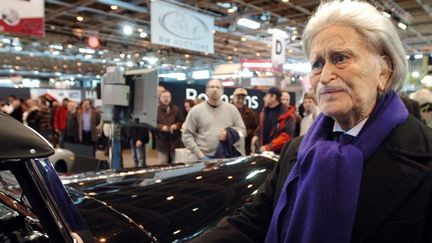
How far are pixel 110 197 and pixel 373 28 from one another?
4.03 ft

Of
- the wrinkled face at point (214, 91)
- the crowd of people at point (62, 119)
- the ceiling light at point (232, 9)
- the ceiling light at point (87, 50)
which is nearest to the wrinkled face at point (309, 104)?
the wrinkled face at point (214, 91)

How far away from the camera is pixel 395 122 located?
3.59ft

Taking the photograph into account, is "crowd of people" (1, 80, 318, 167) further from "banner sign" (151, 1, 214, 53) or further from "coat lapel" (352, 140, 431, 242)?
"coat lapel" (352, 140, 431, 242)

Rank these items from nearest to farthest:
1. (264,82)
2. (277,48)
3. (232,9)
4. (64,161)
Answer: (64,161) < (277,48) < (232,9) < (264,82)

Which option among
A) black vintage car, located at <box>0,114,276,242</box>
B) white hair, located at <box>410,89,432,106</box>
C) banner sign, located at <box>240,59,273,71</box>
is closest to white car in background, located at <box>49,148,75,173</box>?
black vintage car, located at <box>0,114,276,242</box>

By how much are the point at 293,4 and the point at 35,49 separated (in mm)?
14027

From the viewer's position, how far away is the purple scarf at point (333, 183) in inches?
41.5

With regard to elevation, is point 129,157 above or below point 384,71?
below

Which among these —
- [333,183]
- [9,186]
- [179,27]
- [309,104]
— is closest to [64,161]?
[179,27]

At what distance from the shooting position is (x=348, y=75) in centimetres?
112

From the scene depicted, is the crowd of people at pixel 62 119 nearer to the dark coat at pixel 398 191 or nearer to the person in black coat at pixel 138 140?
the person in black coat at pixel 138 140

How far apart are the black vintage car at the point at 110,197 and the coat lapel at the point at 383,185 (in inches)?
25.8

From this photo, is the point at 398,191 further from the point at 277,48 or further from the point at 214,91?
the point at 277,48

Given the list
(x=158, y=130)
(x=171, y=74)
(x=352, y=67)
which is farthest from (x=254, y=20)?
(x=171, y=74)
